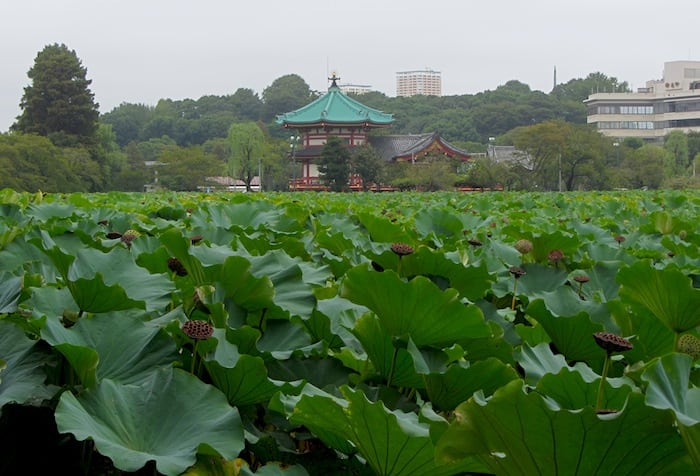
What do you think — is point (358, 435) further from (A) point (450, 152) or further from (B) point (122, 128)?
(B) point (122, 128)

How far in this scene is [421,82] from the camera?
10531cm

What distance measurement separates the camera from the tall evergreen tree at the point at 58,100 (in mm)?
29328

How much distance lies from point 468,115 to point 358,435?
174 feet

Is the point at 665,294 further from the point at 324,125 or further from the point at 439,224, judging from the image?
the point at 324,125

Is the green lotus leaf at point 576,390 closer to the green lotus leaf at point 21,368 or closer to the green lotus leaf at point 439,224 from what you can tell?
the green lotus leaf at point 21,368

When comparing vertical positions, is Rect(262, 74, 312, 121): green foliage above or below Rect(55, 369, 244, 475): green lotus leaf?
above

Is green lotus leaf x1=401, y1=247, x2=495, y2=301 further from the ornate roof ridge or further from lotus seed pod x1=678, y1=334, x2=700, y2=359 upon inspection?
the ornate roof ridge

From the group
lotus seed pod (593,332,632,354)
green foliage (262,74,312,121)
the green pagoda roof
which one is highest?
green foliage (262,74,312,121)

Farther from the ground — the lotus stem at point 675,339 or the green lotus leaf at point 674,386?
the green lotus leaf at point 674,386

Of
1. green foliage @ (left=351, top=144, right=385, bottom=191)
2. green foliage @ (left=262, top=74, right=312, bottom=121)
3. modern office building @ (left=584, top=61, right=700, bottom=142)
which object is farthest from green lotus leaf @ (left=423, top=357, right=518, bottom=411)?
green foliage @ (left=262, top=74, right=312, bottom=121)

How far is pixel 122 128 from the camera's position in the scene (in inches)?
2212

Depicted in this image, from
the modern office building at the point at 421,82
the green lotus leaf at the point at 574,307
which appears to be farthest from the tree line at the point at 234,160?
the modern office building at the point at 421,82

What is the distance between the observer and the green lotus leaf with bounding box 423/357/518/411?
Result: 0.64 m

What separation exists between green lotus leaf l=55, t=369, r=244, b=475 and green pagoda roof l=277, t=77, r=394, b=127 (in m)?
31.4
